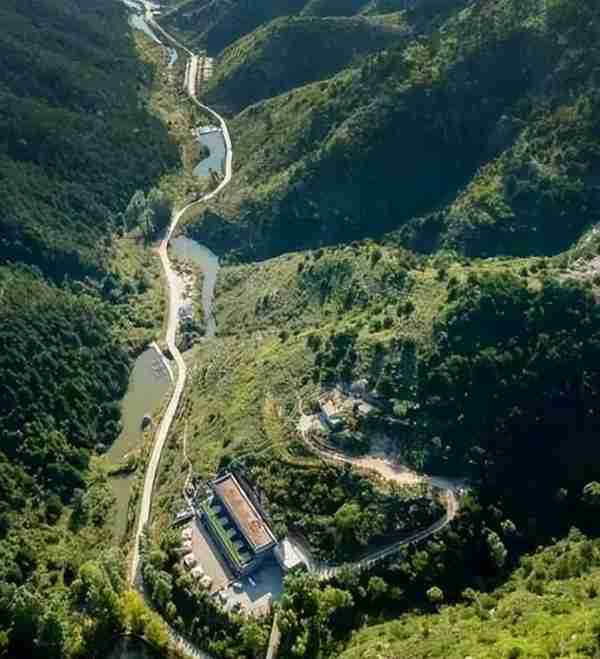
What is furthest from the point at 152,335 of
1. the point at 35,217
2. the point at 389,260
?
the point at 389,260

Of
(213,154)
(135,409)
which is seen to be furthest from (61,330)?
(213,154)

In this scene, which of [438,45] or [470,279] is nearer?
[470,279]

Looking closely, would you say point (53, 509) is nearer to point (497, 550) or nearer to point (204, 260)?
point (497, 550)

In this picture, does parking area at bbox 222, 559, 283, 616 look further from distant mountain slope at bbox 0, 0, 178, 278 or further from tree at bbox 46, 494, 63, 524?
distant mountain slope at bbox 0, 0, 178, 278

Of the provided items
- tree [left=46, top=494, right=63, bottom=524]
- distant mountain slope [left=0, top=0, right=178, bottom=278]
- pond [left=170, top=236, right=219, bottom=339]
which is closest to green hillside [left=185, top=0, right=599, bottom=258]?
pond [left=170, top=236, right=219, bottom=339]

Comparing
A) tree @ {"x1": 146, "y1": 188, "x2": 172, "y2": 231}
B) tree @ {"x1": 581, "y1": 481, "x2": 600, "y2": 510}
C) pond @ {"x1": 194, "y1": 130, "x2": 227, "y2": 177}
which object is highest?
pond @ {"x1": 194, "y1": 130, "x2": 227, "y2": 177}

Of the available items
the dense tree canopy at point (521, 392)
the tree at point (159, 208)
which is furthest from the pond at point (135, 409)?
the dense tree canopy at point (521, 392)

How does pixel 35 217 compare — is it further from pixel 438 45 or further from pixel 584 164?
pixel 584 164
